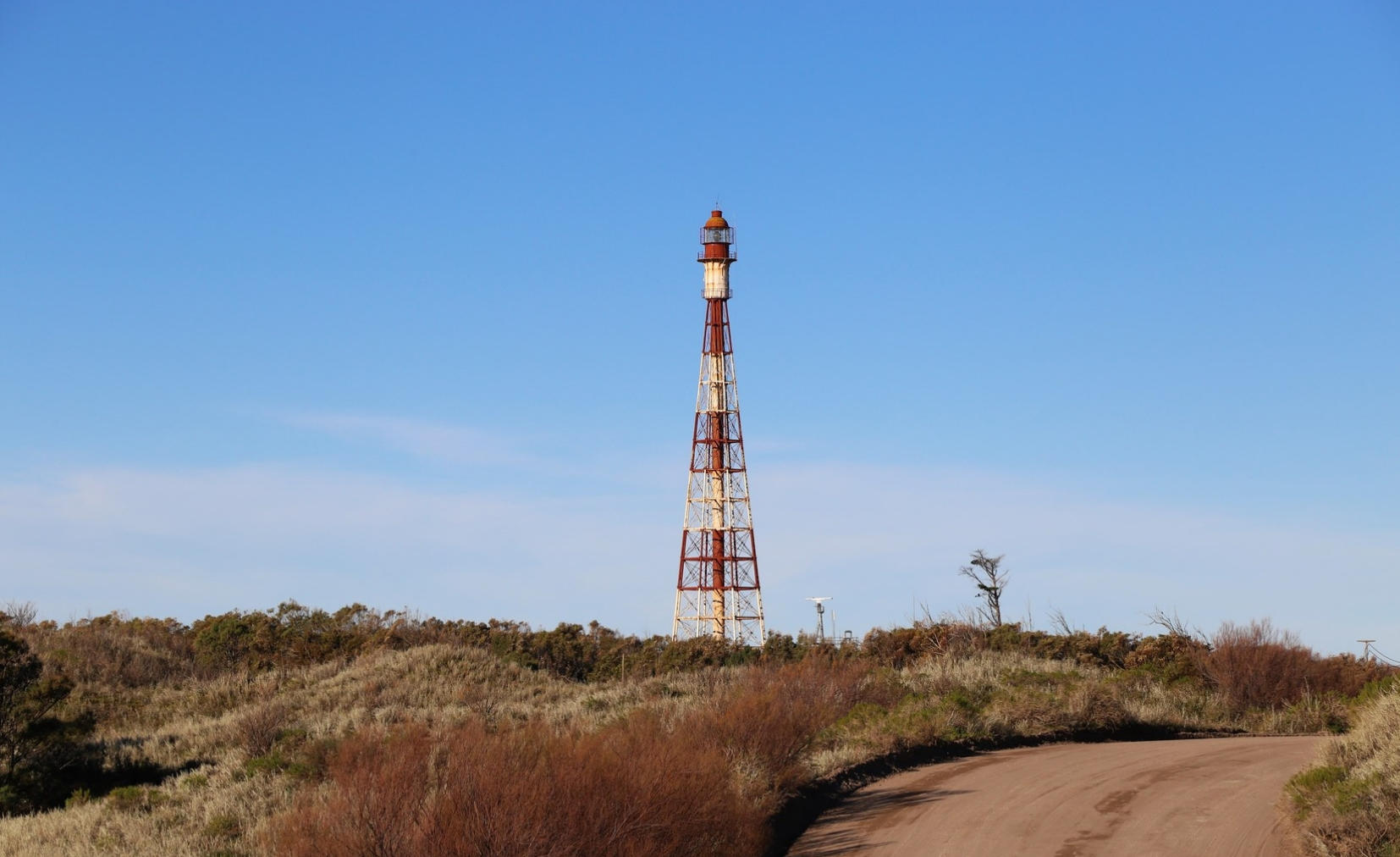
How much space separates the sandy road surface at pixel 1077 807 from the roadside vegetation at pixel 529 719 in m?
0.97

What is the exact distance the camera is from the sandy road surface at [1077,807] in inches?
480

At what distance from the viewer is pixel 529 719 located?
1898 centimetres

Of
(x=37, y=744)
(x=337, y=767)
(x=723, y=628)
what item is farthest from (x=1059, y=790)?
(x=723, y=628)

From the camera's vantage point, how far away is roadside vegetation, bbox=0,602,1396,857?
10.5 meters

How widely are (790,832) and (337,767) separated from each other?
4971 mm

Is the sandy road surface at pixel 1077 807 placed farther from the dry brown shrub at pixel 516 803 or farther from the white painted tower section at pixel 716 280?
the white painted tower section at pixel 716 280

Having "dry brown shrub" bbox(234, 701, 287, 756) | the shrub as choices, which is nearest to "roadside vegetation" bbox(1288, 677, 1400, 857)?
"dry brown shrub" bbox(234, 701, 287, 756)

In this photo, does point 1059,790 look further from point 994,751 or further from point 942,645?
point 942,645

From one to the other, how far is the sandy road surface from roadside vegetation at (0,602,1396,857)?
3.20 feet

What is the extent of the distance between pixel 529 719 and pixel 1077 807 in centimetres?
846

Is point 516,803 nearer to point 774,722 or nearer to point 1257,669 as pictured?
point 774,722

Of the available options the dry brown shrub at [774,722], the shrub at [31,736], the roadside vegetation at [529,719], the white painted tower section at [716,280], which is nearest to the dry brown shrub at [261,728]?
the roadside vegetation at [529,719]

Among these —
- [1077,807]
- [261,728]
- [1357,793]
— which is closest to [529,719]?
[261,728]

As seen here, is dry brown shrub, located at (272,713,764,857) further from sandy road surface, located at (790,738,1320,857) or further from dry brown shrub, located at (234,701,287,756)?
dry brown shrub, located at (234,701,287,756)
